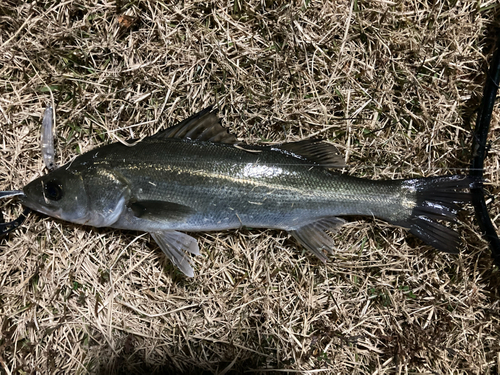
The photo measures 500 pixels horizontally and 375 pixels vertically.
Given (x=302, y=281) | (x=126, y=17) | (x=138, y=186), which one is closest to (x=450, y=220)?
(x=302, y=281)

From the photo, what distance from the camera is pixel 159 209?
2.61m

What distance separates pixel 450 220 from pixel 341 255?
984mm

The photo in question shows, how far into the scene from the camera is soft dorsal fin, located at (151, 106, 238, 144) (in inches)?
108

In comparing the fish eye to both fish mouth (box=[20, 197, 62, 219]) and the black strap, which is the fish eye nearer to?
fish mouth (box=[20, 197, 62, 219])

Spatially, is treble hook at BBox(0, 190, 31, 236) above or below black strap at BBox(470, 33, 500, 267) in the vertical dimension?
below

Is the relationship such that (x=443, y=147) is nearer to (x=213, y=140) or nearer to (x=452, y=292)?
(x=452, y=292)

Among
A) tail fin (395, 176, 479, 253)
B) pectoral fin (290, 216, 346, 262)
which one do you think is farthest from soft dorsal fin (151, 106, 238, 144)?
tail fin (395, 176, 479, 253)

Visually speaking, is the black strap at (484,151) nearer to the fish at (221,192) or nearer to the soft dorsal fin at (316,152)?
the fish at (221,192)

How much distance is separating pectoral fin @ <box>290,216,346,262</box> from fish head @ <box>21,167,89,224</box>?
1.83 m

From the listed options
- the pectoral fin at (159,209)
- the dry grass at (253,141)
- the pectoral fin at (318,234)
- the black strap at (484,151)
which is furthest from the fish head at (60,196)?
the black strap at (484,151)

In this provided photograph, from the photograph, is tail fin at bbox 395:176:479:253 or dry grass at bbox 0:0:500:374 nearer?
A: tail fin at bbox 395:176:479:253

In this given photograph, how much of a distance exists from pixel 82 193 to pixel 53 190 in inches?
9.7

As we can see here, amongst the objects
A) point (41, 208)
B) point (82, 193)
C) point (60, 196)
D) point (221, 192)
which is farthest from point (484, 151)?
point (41, 208)

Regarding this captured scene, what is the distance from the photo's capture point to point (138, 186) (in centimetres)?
263
